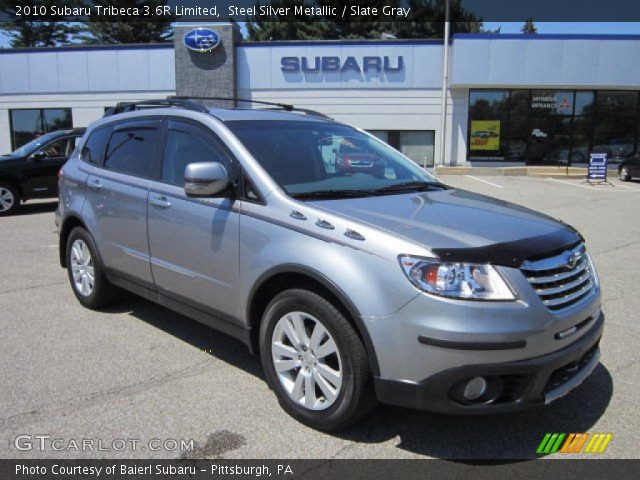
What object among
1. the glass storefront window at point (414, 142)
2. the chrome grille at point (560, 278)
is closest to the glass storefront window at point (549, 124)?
the glass storefront window at point (414, 142)

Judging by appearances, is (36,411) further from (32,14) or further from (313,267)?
(32,14)

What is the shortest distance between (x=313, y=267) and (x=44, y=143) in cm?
1127

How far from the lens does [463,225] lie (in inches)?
117

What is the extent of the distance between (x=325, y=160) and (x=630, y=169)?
20.4 m

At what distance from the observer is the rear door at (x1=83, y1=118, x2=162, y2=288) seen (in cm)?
428

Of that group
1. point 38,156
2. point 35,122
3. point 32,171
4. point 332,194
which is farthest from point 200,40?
point 332,194

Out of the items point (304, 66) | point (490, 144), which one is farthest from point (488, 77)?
point (304, 66)

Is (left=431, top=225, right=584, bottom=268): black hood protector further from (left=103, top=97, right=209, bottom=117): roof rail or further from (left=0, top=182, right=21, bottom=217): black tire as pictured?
(left=0, top=182, right=21, bottom=217): black tire

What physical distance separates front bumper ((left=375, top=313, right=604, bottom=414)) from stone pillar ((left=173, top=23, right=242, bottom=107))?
76.0 feet

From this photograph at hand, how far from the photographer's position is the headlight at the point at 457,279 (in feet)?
8.48

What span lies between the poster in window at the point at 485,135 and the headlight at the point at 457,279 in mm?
23047

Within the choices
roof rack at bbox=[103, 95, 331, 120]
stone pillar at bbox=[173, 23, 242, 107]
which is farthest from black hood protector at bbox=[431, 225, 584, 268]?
stone pillar at bbox=[173, 23, 242, 107]

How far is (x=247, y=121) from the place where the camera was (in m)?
3.93

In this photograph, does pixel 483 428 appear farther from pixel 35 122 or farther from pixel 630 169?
pixel 35 122
